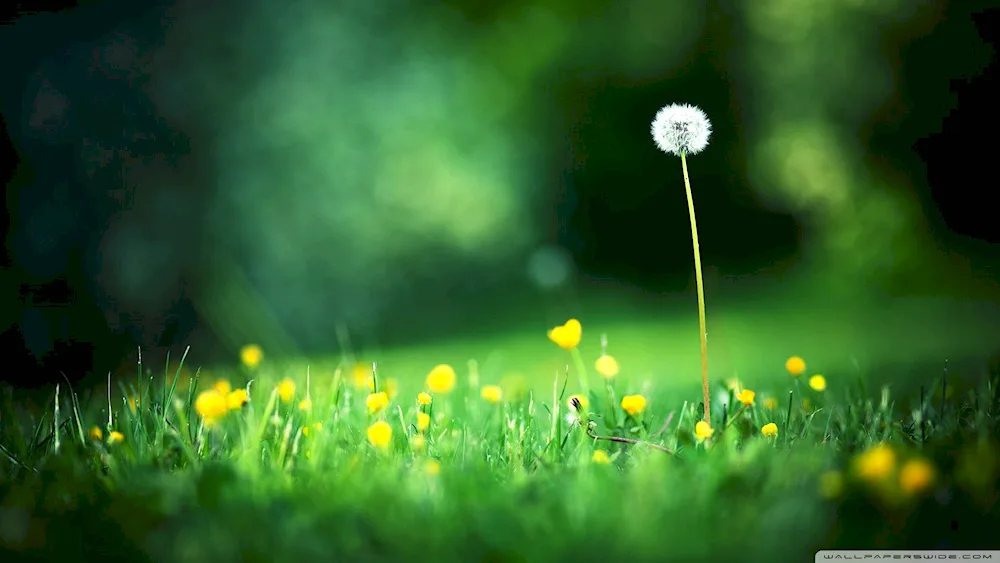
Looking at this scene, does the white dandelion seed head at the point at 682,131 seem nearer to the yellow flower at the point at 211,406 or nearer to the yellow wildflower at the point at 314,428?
the yellow wildflower at the point at 314,428

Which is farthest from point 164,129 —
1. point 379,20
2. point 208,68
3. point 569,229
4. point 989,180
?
point 989,180

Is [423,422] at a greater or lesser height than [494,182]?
Answer: lesser

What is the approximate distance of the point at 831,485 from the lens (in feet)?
4.13

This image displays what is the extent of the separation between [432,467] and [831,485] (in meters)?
0.68

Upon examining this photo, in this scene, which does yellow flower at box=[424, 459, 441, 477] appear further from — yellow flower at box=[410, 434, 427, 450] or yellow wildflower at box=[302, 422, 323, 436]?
yellow wildflower at box=[302, 422, 323, 436]

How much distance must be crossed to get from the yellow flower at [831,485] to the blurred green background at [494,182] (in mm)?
2285

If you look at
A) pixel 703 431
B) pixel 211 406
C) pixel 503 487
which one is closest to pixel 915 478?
pixel 703 431

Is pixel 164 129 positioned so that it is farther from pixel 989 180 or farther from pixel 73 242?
pixel 989 180

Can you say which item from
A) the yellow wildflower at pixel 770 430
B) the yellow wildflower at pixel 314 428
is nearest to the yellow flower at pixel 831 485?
the yellow wildflower at pixel 770 430

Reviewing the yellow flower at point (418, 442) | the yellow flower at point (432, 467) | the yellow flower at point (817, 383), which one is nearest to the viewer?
the yellow flower at point (432, 467)

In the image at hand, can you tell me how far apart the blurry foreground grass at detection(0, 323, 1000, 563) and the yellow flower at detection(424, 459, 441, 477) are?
1 centimetres

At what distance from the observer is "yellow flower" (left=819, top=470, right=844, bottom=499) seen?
1.25 m

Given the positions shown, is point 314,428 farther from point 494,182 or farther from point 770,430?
point 494,182

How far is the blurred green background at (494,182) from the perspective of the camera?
3.96 meters
